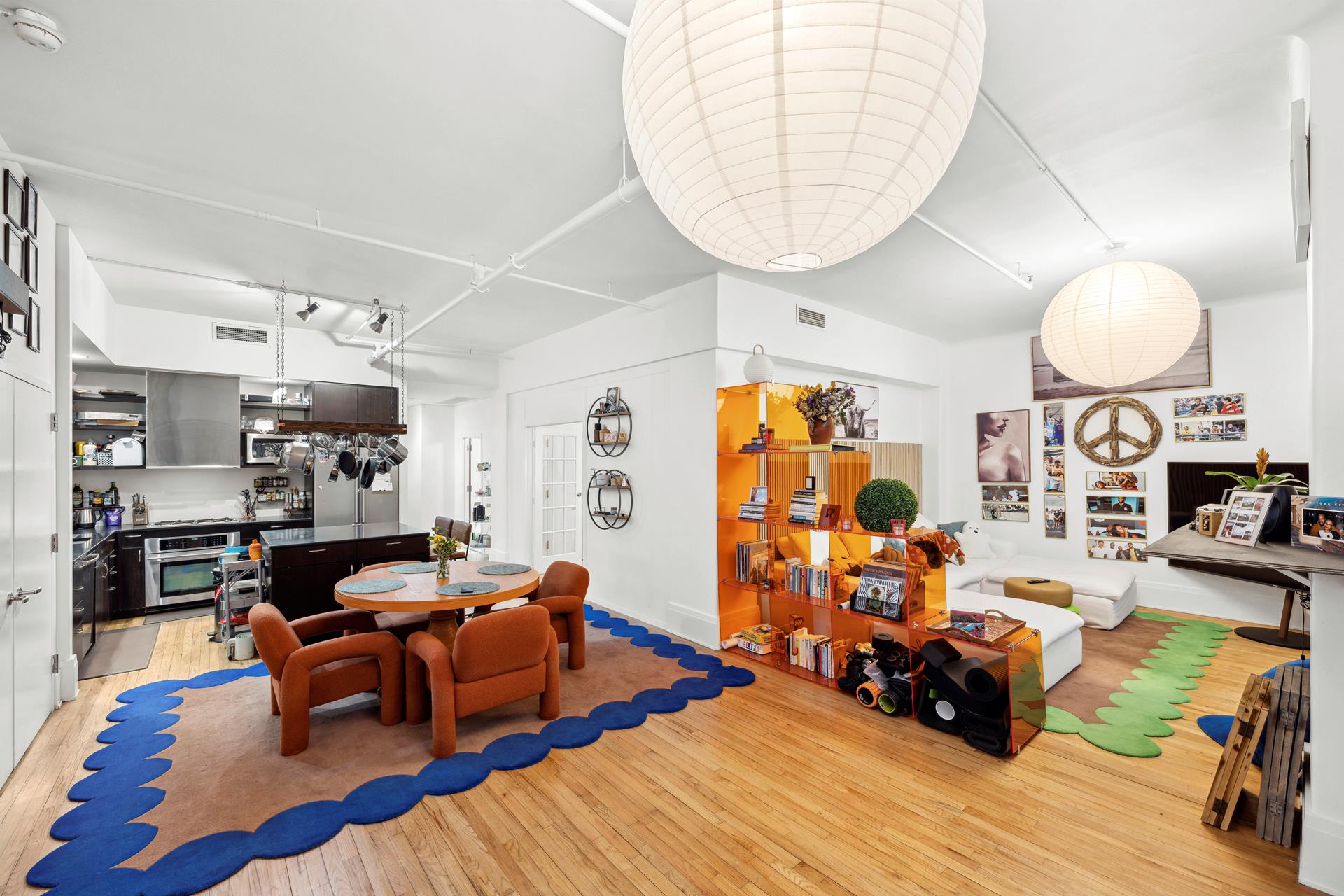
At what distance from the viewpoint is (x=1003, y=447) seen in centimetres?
710

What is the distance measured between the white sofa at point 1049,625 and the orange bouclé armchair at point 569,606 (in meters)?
2.82

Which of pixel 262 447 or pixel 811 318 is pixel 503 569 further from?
pixel 262 447

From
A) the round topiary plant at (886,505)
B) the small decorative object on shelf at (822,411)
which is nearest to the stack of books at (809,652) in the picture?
the round topiary plant at (886,505)

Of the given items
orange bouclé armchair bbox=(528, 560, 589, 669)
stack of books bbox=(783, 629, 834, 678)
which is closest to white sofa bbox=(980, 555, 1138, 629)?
stack of books bbox=(783, 629, 834, 678)

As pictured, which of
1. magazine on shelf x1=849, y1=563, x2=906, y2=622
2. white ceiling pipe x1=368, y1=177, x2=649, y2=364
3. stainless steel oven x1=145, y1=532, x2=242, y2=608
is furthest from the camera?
stainless steel oven x1=145, y1=532, x2=242, y2=608

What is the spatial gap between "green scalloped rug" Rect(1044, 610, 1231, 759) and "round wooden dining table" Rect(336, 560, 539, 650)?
337 centimetres

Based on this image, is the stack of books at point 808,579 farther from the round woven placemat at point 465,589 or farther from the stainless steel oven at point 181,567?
the stainless steel oven at point 181,567

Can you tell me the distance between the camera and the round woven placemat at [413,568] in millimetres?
4320

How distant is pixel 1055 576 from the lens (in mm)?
5734

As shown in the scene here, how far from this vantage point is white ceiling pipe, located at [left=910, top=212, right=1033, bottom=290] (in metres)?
3.73

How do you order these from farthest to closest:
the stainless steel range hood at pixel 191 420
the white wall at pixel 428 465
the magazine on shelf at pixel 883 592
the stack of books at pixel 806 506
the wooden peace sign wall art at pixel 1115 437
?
the white wall at pixel 428 465 → the stainless steel range hood at pixel 191 420 → the wooden peace sign wall art at pixel 1115 437 → the stack of books at pixel 806 506 → the magazine on shelf at pixel 883 592

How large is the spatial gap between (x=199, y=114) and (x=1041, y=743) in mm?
5289

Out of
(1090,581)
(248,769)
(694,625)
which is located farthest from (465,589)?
(1090,581)

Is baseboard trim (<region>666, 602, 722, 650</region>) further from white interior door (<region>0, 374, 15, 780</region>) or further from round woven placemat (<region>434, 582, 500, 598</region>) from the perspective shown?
white interior door (<region>0, 374, 15, 780</region>)
